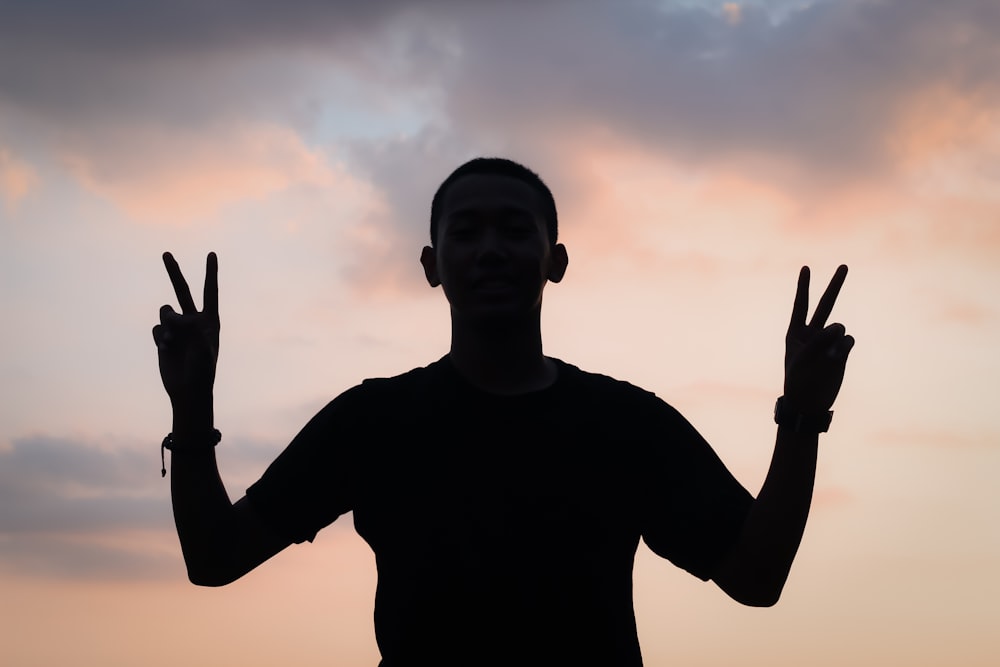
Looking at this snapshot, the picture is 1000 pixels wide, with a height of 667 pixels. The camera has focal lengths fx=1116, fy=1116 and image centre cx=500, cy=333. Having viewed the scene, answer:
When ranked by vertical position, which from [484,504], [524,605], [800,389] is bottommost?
[524,605]

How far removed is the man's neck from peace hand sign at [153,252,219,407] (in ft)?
3.68

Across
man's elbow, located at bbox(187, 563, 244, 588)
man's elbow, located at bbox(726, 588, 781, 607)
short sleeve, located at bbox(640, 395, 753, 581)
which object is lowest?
man's elbow, located at bbox(726, 588, 781, 607)

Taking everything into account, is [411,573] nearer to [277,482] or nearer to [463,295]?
[277,482]

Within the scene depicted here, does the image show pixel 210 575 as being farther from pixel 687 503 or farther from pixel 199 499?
pixel 687 503

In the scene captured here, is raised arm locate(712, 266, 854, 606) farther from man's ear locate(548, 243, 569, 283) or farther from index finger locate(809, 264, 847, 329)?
man's ear locate(548, 243, 569, 283)

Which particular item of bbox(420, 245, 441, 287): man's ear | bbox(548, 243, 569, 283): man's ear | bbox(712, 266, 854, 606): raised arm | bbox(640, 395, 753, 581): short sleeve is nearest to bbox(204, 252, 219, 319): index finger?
bbox(420, 245, 441, 287): man's ear

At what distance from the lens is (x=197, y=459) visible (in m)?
4.91

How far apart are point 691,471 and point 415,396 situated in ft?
4.23

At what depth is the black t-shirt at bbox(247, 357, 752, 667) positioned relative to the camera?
448 centimetres

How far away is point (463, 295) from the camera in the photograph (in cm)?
500

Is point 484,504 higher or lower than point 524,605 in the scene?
higher

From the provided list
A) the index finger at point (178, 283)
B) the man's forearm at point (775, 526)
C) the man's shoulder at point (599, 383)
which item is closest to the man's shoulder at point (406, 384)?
the man's shoulder at point (599, 383)

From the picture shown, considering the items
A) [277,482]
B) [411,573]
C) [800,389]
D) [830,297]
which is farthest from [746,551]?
[277,482]

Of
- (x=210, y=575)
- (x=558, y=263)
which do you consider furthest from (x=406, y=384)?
(x=210, y=575)
